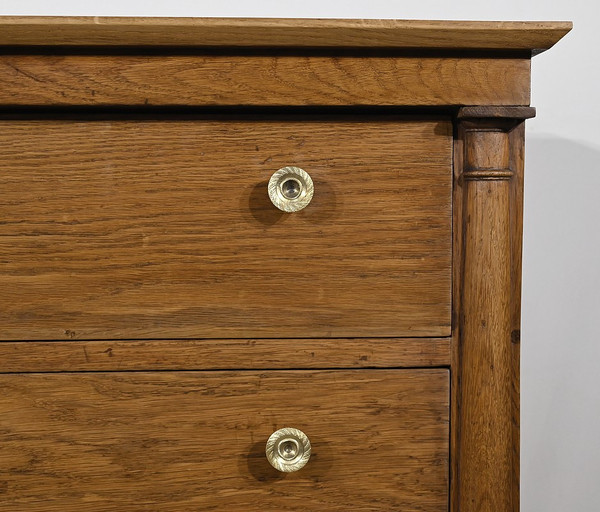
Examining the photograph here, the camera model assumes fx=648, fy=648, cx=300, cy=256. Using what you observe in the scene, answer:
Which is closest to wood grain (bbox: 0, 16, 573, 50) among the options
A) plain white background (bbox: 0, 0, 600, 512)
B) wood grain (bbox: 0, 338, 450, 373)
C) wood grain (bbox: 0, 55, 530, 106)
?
wood grain (bbox: 0, 55, 530, 106)

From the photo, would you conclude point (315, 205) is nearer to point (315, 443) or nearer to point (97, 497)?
point (315, 443)

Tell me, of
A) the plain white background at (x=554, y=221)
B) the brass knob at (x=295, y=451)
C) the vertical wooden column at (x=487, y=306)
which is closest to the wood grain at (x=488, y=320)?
the vertical wooden column at (x=487, y=306)

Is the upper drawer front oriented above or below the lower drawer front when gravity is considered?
above

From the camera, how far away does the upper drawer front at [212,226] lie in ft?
1.68

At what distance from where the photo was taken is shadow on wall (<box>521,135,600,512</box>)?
1004 mm

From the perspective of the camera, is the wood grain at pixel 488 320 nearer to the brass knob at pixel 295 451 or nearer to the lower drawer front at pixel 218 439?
the lower drawer front at pixel 218 439

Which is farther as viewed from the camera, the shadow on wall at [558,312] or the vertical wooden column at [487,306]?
the shadow on wall at [558,312]

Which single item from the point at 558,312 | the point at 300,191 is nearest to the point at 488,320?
the point at 300,191

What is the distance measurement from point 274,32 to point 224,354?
0.25 m

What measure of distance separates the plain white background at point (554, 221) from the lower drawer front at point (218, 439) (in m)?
0.54

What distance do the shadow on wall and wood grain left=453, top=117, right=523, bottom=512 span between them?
1.67 feet

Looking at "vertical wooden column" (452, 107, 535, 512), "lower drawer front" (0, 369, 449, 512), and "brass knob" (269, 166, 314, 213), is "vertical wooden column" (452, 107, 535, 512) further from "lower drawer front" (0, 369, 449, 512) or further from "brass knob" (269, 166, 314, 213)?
"brass knob" (269, 166, 314, 213)

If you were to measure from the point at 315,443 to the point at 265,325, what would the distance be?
106mm

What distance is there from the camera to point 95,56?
495mm
